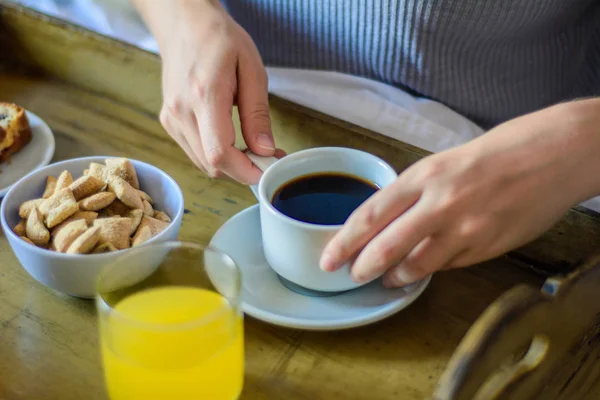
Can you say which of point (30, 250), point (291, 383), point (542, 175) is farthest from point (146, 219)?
point (542, 175)

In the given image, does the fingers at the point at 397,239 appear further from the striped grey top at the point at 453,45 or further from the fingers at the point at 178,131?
the striped grey top at the point at 453,45

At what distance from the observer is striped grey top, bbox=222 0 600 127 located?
2.72ft

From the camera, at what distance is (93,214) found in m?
0.64

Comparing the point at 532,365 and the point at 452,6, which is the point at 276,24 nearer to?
the point at 452,6

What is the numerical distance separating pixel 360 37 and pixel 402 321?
41 centimetres

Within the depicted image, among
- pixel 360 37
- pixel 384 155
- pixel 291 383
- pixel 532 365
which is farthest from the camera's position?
pixel 360 37

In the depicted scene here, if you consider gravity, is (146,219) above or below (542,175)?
below

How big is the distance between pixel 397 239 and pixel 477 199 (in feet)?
0.25

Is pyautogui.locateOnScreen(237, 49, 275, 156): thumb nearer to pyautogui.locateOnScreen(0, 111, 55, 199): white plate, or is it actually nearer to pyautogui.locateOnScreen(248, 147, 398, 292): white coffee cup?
pyautogui.locateOnScreen(248, 147, 398, 292): white coffee cup

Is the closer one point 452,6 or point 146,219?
point 146,219

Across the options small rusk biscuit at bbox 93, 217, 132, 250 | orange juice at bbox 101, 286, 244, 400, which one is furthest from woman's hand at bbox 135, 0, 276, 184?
orange juice at bbox 101, 286, 244, 400

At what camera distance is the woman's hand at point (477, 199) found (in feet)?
1.83

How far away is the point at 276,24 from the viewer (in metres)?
0.93

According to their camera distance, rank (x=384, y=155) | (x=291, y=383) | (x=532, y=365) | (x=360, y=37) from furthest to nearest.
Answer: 1. (x=360, y=37)
2. (x=384, y=155)
3. (x=291, y=383)
4. (x=532, y=365)
